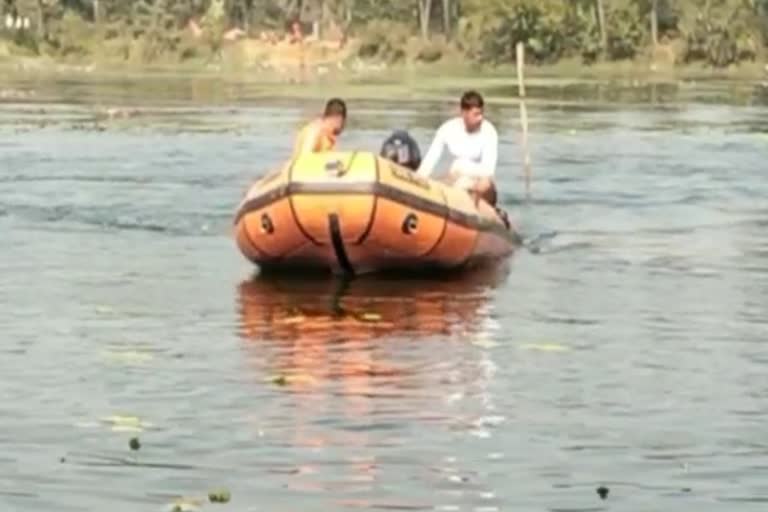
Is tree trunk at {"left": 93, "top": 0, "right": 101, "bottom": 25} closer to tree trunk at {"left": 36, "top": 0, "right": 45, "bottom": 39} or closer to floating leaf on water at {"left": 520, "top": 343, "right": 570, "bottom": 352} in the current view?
tree trunk at {"left": 36, "top": 0, "right": 45, "bottom": 39}

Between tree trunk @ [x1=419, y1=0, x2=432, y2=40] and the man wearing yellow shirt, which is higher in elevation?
the man wearing yellow shirt

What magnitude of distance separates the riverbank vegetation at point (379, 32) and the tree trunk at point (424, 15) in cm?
6

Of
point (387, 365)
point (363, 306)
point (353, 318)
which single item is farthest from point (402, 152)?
point (387, 365)

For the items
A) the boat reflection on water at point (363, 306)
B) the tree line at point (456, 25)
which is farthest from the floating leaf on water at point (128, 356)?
the tree line at point (456, 25)

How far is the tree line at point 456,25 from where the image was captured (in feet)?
326

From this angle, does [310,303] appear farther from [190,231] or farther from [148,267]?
[190,231]

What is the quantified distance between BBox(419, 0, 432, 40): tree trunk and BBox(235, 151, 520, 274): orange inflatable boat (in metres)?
87.8

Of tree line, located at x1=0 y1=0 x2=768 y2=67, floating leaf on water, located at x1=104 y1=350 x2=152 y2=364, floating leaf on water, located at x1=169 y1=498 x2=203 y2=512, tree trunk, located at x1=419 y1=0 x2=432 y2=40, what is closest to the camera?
floating leaf on water, located at x1=169 y1=498 x2=203 y2=512

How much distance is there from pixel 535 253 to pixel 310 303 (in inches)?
194

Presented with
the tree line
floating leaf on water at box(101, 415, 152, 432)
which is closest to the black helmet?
floating leaf on water at box(101, 415, 152, 432)

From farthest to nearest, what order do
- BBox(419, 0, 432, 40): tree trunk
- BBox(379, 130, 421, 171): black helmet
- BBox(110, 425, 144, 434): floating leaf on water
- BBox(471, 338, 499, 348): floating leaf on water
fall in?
BBox(419, 0, 432, 40): tree trunk
BBox(379, 130, 421, 171): black helmet
BBox(471, 338, 499, 348): floating leaf on water
BBox(110, 425, 144, 434): floating leaf on water

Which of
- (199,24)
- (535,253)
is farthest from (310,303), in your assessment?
(199,24)

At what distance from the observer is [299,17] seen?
12450 centimetres

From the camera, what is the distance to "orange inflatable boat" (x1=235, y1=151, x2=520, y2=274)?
2003 cm
